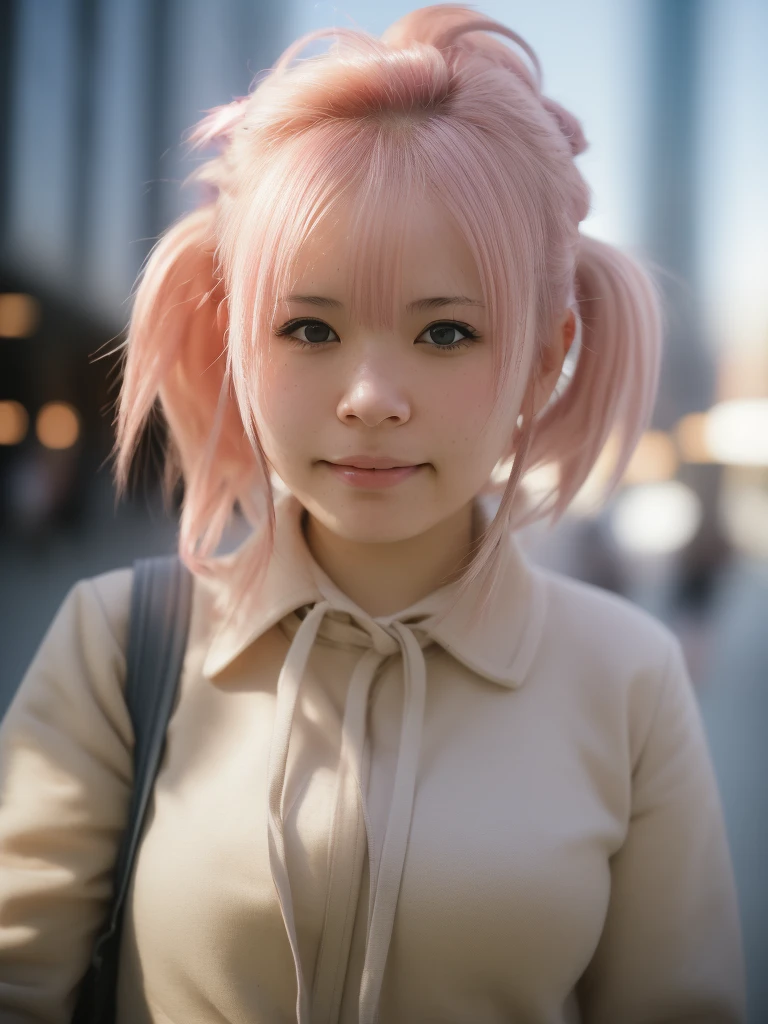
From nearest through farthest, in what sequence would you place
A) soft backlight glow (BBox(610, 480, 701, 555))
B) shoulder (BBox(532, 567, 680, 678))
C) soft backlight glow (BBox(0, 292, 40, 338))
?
shoulder (BBox(532, 567, 680, 678)) → soft backlight glow (BBox(0, 292, 40, 338)) → soft backlight glow (BBox(610, 480, 701, 555))

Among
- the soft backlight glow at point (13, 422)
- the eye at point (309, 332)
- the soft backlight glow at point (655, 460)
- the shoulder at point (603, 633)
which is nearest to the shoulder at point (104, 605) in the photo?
the eye at point (309, 332)

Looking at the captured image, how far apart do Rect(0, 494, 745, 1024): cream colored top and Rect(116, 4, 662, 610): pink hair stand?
0.11m

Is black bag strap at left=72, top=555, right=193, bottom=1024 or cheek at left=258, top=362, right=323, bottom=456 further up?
cheek at left=258, top=362, right=323, bottom=456

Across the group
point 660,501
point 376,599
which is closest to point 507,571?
point 376,599

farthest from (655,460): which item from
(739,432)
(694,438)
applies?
(739,432)

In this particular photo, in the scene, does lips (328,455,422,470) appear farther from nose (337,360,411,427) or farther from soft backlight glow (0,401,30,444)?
soft backlight glow (0,401,30,444)

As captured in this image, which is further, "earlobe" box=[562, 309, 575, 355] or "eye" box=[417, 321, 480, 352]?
"earlobe" box=[562, 309, 575, 355]

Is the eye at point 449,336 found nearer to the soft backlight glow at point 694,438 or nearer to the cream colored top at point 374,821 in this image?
the cream colored top at point 374,821

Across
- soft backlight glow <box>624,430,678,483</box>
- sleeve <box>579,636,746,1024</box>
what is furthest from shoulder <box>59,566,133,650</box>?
soft backlight glow <box>624,430,678,483</box>

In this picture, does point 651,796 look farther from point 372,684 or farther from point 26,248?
point 26,248

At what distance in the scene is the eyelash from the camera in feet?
2.57

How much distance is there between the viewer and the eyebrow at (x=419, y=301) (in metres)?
0.76

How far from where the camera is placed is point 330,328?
79 centimetres

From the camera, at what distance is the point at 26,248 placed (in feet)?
5.93
